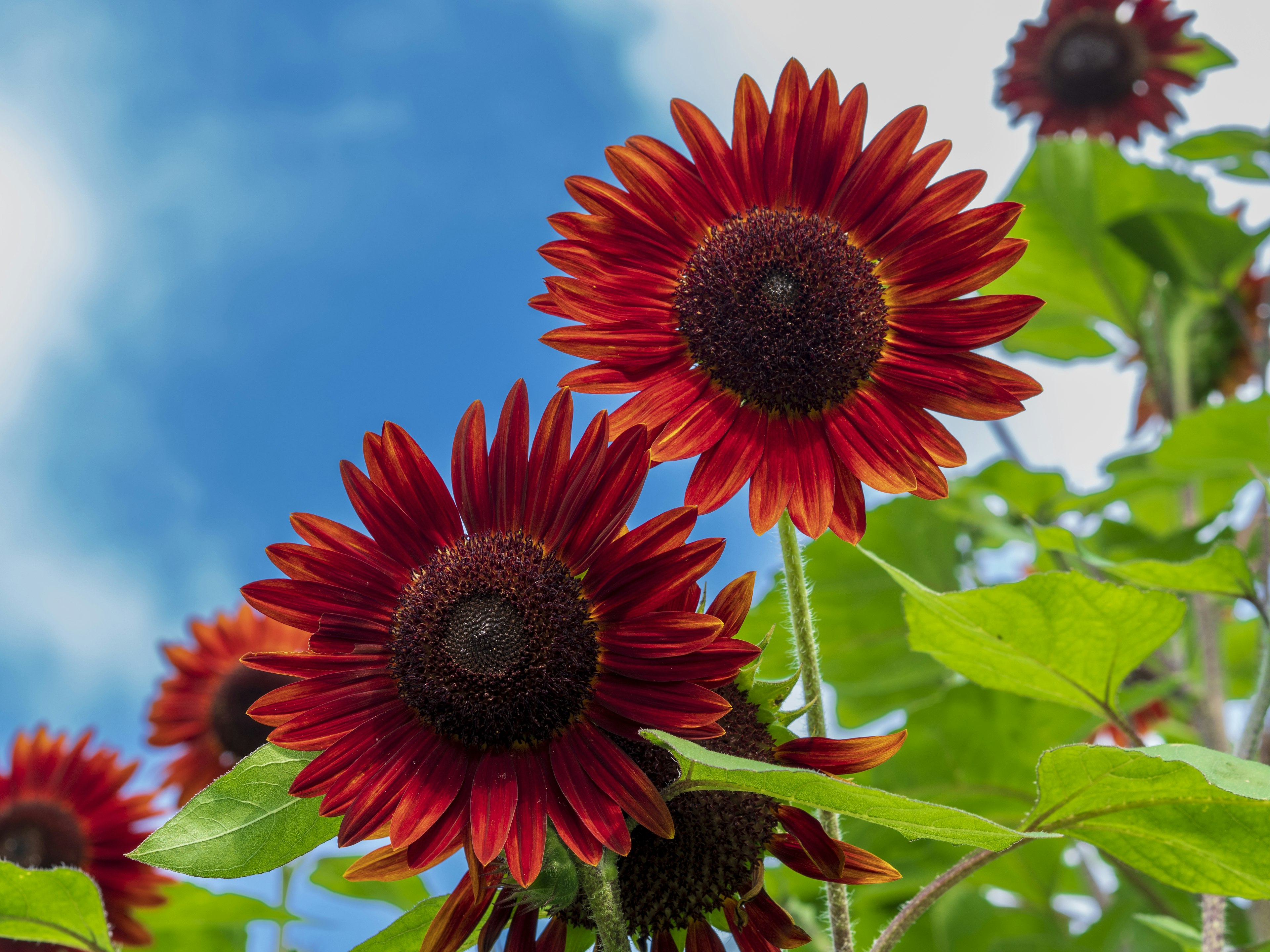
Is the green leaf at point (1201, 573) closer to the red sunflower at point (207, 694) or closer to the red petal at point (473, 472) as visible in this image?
the red petal at point (473, 472)

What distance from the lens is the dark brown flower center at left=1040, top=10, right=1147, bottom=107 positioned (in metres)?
3.18

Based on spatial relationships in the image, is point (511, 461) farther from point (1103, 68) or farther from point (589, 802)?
point (1103, 68)

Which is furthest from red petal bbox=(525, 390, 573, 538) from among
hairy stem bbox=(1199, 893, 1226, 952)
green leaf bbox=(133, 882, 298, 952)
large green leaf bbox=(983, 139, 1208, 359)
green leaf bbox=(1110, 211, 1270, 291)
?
green leaf bbox=(1110, 211, 1270, 291)

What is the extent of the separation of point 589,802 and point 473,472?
30 centimetres

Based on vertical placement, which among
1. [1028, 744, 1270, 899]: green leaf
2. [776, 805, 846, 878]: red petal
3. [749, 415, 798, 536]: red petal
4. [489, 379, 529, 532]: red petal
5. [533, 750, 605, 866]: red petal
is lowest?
[1028, 744, 1270, 899]: green leaf

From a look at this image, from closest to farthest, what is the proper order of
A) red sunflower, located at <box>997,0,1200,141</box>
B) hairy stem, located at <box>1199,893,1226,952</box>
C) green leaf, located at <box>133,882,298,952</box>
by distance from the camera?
hairy stem, located at <box>1199,893,1226,952</box> → green leaf, located at <box>133,882,298,952</box> → red sunflower, located at <box>997,0,1200,141</box>

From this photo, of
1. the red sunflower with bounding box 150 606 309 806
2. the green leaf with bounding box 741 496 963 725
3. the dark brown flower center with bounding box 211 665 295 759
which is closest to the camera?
the green leaf with bounding box 741 496 963 725

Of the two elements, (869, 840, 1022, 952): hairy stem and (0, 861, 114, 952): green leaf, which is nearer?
(869, 840, 1022, 952): hairy stem

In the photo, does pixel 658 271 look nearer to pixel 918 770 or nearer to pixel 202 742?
pixel 918 770

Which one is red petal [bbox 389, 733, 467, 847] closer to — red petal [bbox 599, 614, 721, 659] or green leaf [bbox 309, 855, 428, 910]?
red petal [bbox 599, 614, 721, 659]

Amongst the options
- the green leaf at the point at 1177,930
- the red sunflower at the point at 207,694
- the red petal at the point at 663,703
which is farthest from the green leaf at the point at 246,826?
the red sunflower at the point at 207,694

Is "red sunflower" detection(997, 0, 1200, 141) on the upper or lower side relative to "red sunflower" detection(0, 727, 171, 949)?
upper

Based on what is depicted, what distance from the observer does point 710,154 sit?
4.02ft

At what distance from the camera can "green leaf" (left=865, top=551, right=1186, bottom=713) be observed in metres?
1.28
